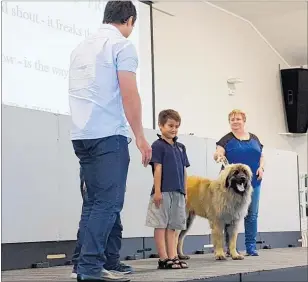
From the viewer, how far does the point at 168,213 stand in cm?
374

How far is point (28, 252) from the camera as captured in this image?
171 inches

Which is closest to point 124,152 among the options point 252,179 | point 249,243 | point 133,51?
point 133,51

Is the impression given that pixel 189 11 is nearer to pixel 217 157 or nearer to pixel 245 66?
pixel 245 66

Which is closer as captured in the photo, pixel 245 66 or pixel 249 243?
pixel 249 243

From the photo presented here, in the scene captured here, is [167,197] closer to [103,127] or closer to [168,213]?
[168,213]

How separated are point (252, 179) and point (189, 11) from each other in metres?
4.11

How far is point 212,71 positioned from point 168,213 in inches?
209

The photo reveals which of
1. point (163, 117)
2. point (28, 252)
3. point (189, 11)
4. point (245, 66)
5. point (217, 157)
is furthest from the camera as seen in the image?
point (245, 66)

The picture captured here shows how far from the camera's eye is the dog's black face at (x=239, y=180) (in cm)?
452

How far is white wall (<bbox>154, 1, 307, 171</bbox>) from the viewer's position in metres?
7.93

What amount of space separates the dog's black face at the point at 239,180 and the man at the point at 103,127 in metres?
1.99

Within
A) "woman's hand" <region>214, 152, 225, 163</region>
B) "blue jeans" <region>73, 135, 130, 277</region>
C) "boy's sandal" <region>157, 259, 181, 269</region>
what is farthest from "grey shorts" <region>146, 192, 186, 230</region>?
"blue jeans" <region>73, 135, 130, 277</region>

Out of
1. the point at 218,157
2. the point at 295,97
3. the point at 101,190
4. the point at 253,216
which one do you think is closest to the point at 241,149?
the point at 218,157

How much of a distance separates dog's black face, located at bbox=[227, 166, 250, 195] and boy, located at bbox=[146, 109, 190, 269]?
2.58ft
